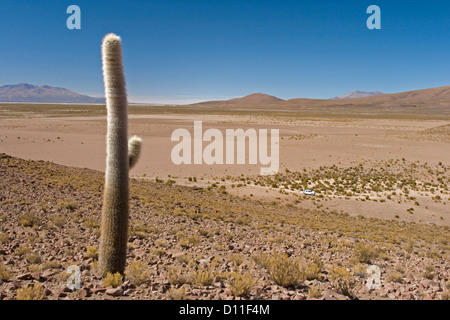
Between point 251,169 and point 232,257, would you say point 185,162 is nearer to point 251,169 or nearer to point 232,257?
point 251,169

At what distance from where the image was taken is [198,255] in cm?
741

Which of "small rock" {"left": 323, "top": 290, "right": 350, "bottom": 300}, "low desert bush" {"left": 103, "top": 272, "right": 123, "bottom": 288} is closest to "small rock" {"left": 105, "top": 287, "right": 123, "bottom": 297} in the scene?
"low desert bush" {"left": 103, "top": 272, "right": 123, "bottom": 288}

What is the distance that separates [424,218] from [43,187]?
18.2m

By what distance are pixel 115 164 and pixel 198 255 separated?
3167 millimetres

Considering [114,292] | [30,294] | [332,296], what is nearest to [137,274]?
[114,292]

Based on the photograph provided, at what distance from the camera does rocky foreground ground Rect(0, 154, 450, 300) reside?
17.3 ft

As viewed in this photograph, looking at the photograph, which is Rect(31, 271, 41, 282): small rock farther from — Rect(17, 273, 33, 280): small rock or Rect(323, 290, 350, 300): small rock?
Rect(323, 290, 350, 300): small rock

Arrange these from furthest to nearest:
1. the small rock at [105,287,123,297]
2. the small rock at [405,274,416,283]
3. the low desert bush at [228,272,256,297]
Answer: the small rock at [405,274,416,283] < the low desert bush at [228,272,256,297] < the small rock at [105,287,123,297]

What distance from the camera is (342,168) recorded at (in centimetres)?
2953

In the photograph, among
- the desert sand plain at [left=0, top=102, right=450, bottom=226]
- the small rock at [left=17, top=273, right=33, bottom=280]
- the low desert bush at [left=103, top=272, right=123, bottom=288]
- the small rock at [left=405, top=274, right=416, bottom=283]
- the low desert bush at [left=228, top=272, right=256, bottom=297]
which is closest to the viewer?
the low desert bush at [left=228, top=272, right=256, bottom=297]

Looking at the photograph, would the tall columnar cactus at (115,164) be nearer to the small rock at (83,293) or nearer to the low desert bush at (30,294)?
the small rock at (83,293)

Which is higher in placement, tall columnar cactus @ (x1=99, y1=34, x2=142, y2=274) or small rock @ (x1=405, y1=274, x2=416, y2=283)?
tall columnar cactus @ (x1=99, y1=34, x2=142, y2=274)

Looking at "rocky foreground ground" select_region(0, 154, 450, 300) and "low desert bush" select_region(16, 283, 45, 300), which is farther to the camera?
"rocky foreground ground" select_region(0, 154, 450, 300)

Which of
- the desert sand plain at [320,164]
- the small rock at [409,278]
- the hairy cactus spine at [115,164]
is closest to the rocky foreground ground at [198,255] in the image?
the small rock at [409,278]
